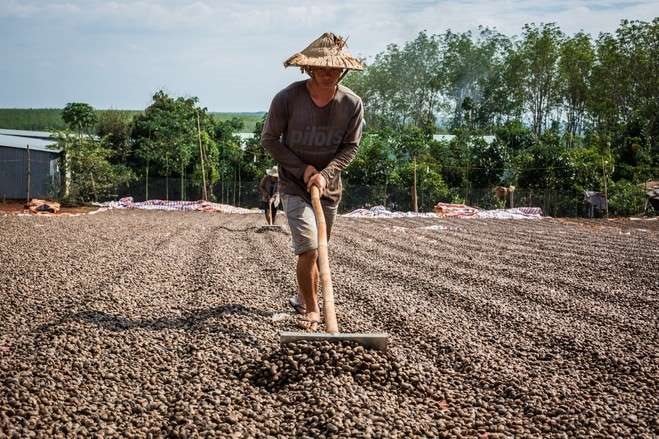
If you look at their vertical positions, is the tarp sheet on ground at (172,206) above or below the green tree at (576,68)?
below

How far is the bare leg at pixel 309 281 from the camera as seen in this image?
487 cm

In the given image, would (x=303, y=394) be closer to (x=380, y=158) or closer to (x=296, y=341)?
(x=296, y=341)

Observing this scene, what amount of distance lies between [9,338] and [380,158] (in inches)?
1066

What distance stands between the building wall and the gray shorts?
871 inches

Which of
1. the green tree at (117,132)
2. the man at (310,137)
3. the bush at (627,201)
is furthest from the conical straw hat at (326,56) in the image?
the green tree at (117,132)

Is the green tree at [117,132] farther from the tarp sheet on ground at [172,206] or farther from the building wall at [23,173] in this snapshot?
the building wall at [23,173]

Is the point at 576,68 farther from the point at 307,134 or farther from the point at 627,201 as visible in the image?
the point at 307,134

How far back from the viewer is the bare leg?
16.0 feet

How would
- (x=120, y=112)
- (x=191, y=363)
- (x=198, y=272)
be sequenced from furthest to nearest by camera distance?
(x=120, y=112), (x=198, y=272), (x=191, y=363)

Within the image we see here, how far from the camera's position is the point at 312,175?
484 centimetres

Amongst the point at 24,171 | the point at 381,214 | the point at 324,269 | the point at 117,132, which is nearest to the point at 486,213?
the point at 381,214

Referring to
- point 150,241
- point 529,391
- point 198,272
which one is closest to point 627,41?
point 150,241

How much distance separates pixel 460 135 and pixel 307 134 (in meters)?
30.3

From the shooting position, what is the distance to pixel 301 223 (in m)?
4.83
